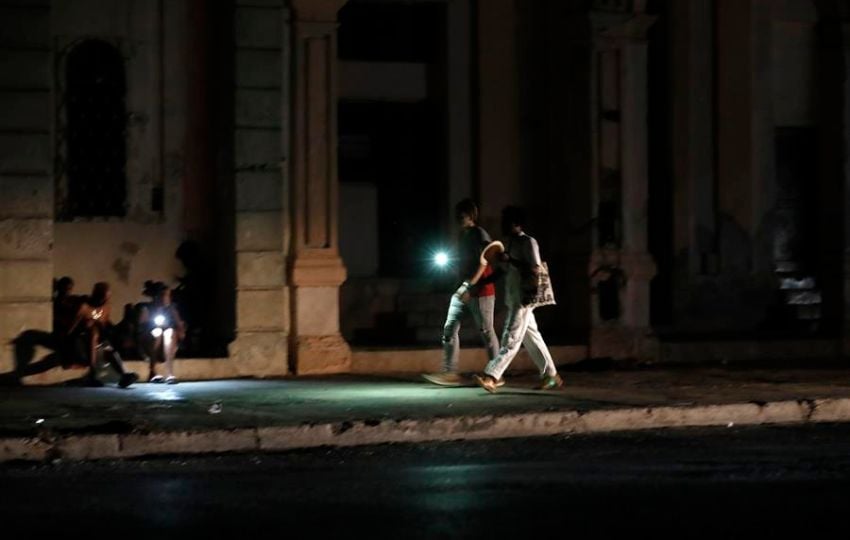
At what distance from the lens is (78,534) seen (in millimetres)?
7031

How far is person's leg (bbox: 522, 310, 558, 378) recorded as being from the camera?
1221cm

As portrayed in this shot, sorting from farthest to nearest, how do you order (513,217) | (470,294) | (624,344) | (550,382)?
1. (624,344)
2. (550,382)
3. (470,294)
4. (513,217)

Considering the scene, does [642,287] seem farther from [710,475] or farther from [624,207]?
[710,475]

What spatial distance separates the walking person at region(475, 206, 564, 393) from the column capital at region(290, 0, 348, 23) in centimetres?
313

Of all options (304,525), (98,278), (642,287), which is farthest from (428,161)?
(304,525)

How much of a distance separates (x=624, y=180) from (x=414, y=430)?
5.49 meters

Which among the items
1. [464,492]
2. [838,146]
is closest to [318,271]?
[464,492]

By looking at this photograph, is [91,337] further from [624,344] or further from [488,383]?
[624,344]

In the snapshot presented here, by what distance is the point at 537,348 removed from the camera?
40.4 ft

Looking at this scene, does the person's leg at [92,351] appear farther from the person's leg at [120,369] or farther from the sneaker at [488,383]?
the sneaker at [488,383]

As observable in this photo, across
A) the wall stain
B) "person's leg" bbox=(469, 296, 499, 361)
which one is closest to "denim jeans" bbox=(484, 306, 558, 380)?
"person's leg" bbox=(469, 296, 499, 361)

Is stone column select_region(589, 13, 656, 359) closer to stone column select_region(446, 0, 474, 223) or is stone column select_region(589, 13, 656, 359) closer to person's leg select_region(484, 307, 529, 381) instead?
stone column select_region(446, 0, 474, 223)

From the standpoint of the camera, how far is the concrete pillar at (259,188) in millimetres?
13656

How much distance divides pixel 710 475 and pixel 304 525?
2784mm
